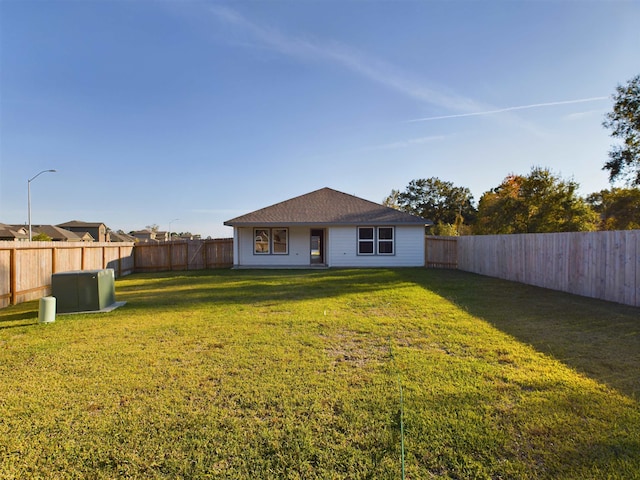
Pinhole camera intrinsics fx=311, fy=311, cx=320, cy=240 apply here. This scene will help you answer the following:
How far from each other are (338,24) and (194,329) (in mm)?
11852

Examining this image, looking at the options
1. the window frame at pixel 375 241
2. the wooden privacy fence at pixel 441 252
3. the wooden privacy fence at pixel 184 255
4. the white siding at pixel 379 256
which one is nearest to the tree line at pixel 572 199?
the wooden privacy fence at pixel 441 252

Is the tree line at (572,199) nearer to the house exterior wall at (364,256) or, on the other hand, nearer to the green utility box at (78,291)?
the house exterior wall at (364,256)

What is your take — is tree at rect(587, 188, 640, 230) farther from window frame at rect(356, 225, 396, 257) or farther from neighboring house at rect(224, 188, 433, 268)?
window frame at rect(356, 225, 396, 257)

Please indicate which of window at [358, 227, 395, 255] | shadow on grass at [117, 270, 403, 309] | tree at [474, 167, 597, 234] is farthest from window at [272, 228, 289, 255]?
tree at [474, 167, 597, 234]

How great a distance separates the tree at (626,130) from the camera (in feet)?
54.1

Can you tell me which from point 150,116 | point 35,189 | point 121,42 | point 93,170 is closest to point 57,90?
point 150,116

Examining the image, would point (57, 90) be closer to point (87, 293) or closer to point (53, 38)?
point (53, 38)

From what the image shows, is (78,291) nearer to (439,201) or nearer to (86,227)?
(439,201)

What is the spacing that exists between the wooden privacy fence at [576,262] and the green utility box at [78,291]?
40.7ft

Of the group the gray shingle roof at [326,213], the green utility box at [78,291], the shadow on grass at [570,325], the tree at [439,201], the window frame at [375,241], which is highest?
the tree at [439,201]

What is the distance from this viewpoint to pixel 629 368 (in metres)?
3.80

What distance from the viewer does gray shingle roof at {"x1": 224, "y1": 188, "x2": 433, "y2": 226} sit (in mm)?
17016

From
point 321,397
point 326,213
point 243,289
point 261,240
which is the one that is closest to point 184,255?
point 261,240

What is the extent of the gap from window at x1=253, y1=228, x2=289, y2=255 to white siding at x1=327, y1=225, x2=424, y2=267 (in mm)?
2629
